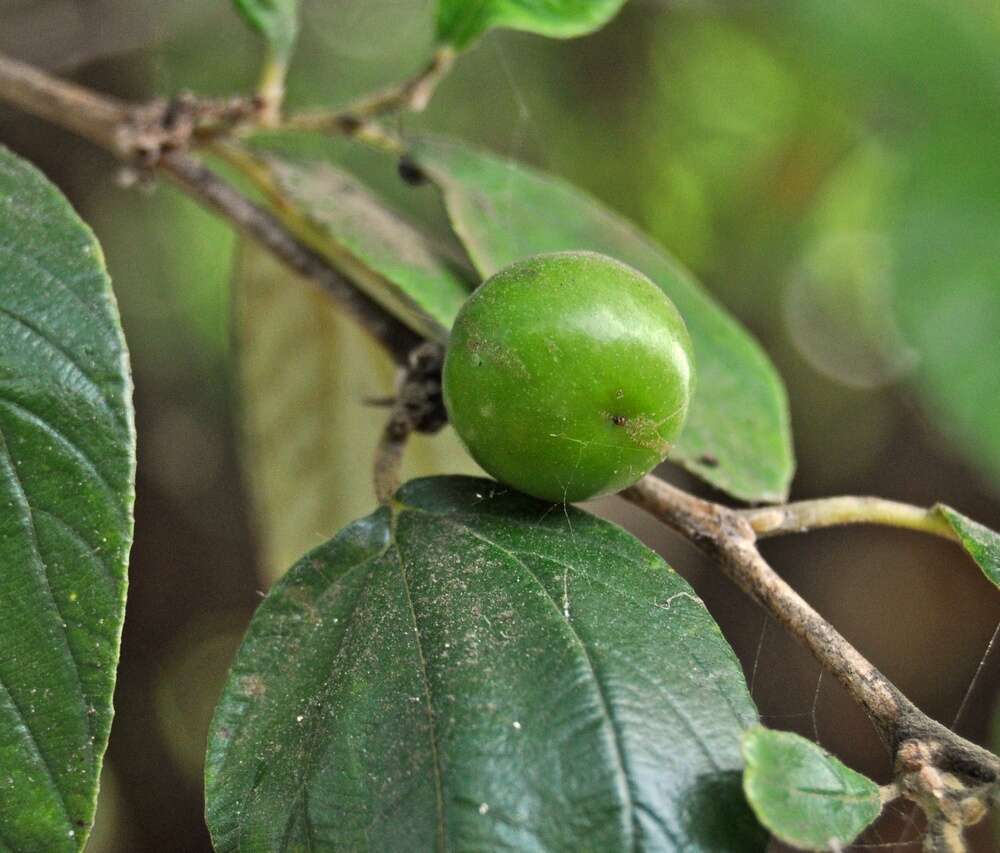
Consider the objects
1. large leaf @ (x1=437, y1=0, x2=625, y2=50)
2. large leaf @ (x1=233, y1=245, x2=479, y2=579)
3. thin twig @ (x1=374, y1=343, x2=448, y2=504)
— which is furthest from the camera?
large leaf @ (x1=233, y1=245, x2=479, y2=579)

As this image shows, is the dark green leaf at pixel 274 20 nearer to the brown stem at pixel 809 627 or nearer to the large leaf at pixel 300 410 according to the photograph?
the large leaf at pixel 300 410

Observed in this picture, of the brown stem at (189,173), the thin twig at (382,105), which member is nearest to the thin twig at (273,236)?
the brown stem at (189,173)

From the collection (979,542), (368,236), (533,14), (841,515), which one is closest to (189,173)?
(368,236)

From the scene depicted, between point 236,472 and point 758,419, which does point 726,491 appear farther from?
point 236,472

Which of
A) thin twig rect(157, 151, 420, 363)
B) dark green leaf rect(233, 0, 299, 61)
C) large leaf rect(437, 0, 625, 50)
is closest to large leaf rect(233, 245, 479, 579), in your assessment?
thin twig rect(157, 151, 420, 363)

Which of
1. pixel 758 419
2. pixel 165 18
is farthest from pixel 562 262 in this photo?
pixel 165 18

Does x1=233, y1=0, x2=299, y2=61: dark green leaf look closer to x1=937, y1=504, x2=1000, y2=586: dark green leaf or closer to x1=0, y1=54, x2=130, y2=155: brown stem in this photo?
x1=0, y1=54, x2=130, y2=155: brown stem
